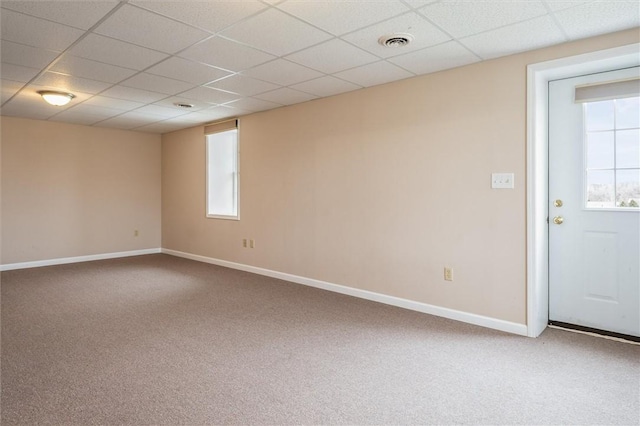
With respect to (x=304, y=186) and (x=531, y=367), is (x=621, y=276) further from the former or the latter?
(x=304, y=186)

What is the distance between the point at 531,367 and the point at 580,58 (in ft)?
7.34

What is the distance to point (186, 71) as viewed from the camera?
354 cm

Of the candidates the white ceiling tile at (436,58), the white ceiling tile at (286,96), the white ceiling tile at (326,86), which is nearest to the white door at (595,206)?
the white ceiling tile at (436,58)

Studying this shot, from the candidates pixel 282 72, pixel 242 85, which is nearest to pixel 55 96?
pixel 242 85

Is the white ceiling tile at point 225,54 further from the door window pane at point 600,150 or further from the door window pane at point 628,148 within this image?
the door window pane at point 628,148

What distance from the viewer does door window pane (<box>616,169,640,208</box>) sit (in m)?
2.86

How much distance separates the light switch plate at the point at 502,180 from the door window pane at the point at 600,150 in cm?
61

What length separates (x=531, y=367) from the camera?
2.50m

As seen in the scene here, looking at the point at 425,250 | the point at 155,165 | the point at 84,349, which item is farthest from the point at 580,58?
the point at 155,165

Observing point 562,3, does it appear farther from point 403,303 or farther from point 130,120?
point 130,120

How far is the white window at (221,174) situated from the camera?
20.7ft

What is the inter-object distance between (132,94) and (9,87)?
3.93 ft

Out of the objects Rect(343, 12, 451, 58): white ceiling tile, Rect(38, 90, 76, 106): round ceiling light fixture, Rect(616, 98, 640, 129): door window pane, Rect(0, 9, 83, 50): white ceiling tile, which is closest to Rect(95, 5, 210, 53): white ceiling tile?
Rect(0, 9, 83, 50): white ceiling tile

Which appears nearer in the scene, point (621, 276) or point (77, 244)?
point (621, 276)
